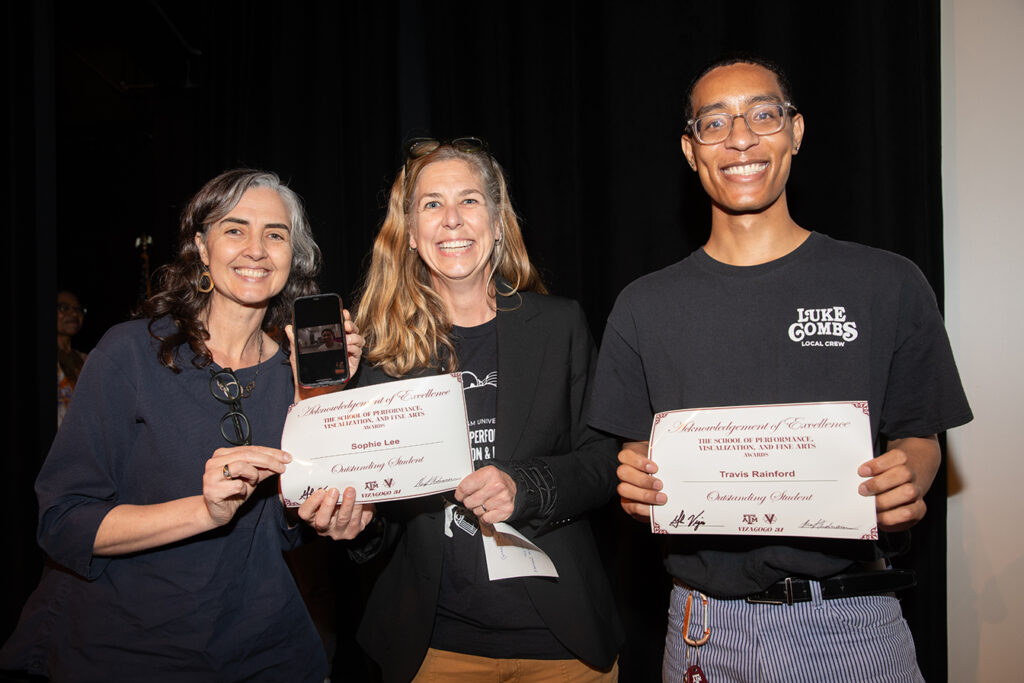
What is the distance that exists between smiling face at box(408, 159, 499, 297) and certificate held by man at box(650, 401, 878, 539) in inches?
30.8

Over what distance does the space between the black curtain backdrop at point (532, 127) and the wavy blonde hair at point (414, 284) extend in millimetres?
693

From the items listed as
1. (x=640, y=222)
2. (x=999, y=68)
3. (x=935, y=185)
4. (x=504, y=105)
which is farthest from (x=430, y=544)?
(x=999, y=68)

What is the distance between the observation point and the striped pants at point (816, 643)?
1.32m

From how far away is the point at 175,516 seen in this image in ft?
4.75

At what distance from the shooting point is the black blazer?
62.7 inches

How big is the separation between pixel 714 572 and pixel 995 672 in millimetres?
1747

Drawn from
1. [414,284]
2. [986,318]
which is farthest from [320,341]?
[986,318]

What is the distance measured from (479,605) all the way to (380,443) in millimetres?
553

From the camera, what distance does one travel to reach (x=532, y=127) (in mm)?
2758

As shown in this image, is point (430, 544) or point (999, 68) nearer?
point (430, 544)

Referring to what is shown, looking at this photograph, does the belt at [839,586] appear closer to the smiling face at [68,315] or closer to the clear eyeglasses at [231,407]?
the clear eyeglasses at [231,407]

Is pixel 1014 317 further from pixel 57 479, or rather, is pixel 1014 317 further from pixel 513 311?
pixel 57 479

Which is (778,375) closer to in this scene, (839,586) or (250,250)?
(839,586)

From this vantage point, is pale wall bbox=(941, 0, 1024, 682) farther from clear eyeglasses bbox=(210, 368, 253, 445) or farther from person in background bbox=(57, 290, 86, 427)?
person in background bbox=(57, 290, 86, 427)
